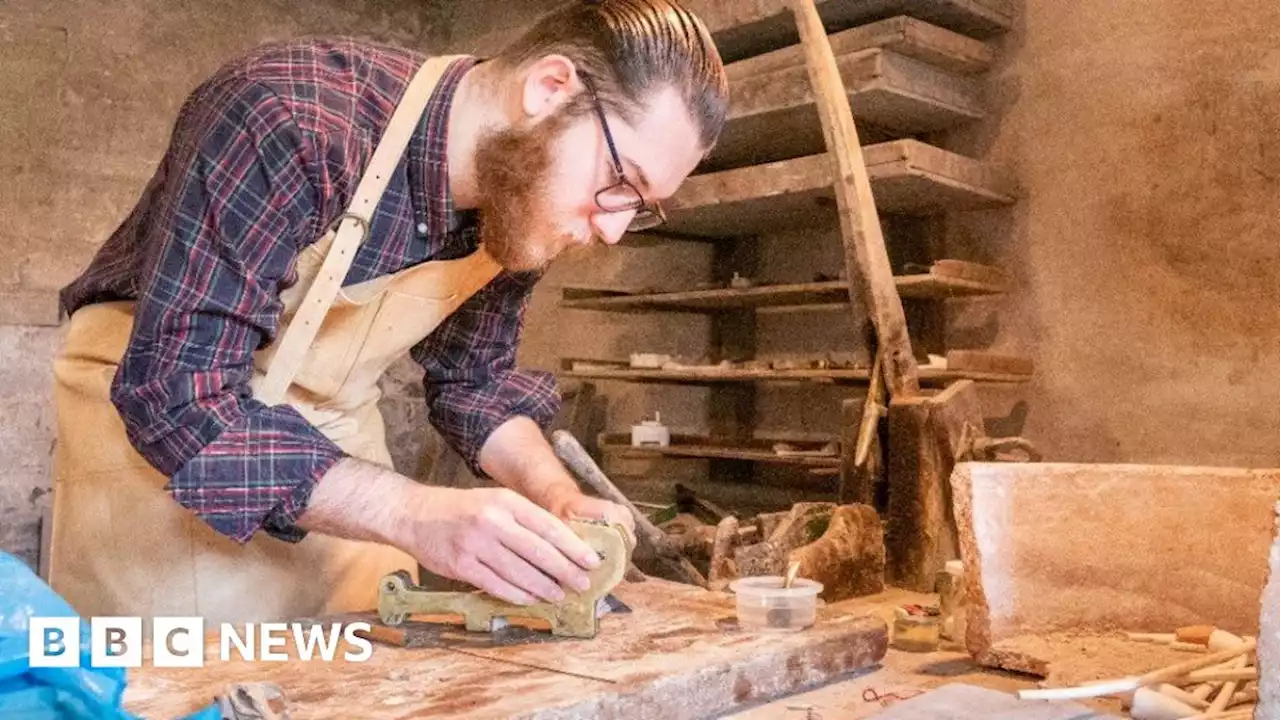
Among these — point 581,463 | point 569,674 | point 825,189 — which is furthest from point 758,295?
point 569,674

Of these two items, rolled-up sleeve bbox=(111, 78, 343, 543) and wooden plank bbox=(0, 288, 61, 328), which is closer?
rolled-up sleeve bbox=(111, 78, 343, 543)

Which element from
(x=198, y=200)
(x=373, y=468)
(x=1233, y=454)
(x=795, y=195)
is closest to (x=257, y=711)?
(x=373, y=468)

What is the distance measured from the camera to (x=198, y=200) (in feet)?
5.48

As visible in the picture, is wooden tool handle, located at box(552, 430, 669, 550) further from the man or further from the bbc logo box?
the bbc logo box

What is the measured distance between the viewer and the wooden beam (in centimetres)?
298

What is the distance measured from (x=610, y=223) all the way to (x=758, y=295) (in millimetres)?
1648

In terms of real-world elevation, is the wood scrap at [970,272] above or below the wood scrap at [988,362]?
above

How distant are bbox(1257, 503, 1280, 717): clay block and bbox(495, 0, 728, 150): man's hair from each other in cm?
109

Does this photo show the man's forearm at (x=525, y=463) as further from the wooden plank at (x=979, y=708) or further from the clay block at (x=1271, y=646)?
the clay block at (x=1271, y=646)

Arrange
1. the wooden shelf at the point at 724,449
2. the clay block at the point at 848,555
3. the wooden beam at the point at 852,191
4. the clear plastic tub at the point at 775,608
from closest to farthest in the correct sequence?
the clear plastic tub at the point at 775,608 → the clay block at the point at 848,555 → the wooden beam at the point at 852,191 → the wooden shelf at the point at 724,449

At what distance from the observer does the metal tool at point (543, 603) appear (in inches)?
65.9

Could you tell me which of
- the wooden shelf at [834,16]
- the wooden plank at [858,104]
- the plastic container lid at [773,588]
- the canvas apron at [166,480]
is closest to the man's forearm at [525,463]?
the canvas apron at [166,480]

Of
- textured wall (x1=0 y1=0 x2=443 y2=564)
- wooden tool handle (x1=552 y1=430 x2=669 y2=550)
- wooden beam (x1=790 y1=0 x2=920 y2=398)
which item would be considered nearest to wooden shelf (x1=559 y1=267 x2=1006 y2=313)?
wooden beam (x1=790 y1=0 x2=920 y2=398)

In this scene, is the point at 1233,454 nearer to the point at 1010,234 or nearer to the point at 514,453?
the point at 1010,234
